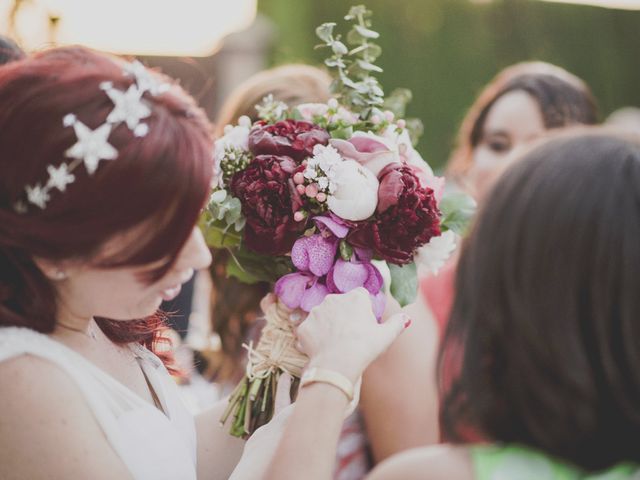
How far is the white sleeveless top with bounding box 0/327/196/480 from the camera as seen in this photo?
1478mm

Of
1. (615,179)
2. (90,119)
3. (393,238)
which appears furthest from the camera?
(393,238)

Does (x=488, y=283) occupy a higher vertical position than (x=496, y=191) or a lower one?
lower

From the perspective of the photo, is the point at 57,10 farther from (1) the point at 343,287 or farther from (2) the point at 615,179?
(2) the point at 615,179

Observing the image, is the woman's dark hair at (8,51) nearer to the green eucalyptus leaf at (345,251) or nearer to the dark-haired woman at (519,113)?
the green eucalyptus leaf at (345,251)

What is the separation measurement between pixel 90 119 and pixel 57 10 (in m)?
1.79

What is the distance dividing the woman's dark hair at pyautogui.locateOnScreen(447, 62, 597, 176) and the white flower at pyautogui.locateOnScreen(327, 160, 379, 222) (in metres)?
2.00

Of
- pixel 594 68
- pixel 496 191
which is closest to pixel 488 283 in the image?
pixel 496 191

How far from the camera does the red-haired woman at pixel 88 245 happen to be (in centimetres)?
137

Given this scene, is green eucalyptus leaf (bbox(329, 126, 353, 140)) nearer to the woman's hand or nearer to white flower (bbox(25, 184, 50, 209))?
the woman's hand

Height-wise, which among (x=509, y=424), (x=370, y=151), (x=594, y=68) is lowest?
(x=594, y=68)

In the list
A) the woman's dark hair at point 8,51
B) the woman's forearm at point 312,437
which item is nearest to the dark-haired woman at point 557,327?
the woman's forearm at point 312,437

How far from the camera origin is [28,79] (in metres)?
1.40

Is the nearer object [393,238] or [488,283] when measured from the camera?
[488,283]

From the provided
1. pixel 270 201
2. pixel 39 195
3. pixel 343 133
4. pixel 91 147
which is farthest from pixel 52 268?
pixel 343 133
